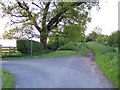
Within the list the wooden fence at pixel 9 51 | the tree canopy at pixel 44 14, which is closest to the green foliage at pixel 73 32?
the tree canopy at pixel 44 14

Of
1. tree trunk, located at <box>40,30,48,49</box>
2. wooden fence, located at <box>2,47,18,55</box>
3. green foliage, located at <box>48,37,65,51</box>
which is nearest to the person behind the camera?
wooden fence, located at <box>2,47,18,55</box>

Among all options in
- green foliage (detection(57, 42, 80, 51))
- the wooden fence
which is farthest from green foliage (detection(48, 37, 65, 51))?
the wooden fence

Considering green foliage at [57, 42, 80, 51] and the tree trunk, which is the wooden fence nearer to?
the tree trunk

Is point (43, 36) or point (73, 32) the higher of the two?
point (73, 32)

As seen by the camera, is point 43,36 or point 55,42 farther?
point 55,42

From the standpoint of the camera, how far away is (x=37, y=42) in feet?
73.8

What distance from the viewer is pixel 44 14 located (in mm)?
22828

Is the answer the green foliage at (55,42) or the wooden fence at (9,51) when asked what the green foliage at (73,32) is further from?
the wooden fence at (9,51)

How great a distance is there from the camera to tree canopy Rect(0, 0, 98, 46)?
22.7 meters

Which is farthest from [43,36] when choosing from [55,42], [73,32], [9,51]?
[9,51]

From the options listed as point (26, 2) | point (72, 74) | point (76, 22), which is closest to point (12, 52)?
point (26, 2)

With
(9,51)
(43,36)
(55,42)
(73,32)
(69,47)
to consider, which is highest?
(73,32)

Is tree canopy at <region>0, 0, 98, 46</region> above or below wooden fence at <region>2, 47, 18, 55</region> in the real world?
above

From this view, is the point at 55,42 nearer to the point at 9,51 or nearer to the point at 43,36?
the point at 43,36
